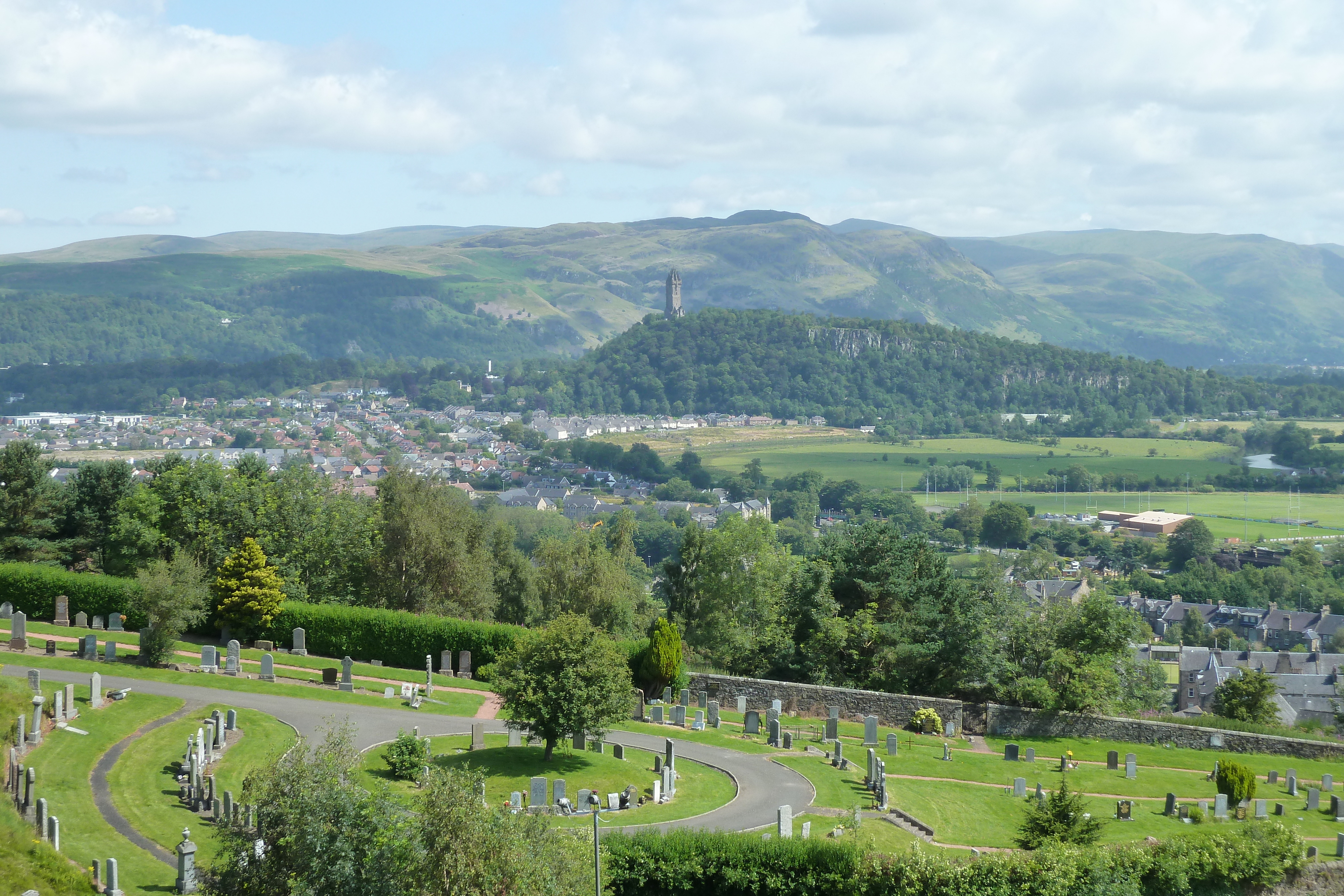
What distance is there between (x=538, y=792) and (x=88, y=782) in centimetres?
920

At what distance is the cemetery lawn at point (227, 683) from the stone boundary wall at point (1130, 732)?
16405 millimetres

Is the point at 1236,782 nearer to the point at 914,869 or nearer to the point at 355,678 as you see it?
the point at 914,869

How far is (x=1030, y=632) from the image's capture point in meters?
43.8

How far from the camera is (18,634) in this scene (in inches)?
1464

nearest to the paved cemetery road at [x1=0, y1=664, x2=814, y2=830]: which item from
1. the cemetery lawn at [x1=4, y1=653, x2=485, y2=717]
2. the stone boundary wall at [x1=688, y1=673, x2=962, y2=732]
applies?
the cemetery lawn at [x1=4, y1=653, x2=485, y2=717]

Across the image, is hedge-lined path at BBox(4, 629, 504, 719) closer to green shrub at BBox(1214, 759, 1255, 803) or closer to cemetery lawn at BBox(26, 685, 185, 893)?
cemetery lawn at BBox(26, 685, 185, 893)

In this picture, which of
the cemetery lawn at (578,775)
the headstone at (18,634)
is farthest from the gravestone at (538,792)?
the headstone at (18,634)

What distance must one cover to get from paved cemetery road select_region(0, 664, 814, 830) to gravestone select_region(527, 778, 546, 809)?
13.3 ft

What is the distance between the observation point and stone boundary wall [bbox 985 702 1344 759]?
127 feet

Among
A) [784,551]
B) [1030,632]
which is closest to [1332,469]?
[784,551]

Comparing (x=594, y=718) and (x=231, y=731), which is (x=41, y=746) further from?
(x=594, y=718)

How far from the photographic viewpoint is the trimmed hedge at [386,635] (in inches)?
1695

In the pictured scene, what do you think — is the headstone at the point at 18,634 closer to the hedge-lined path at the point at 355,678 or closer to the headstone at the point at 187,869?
the hedge-lined path at the point at 355,678

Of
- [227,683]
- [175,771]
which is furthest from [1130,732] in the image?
[175,771]
